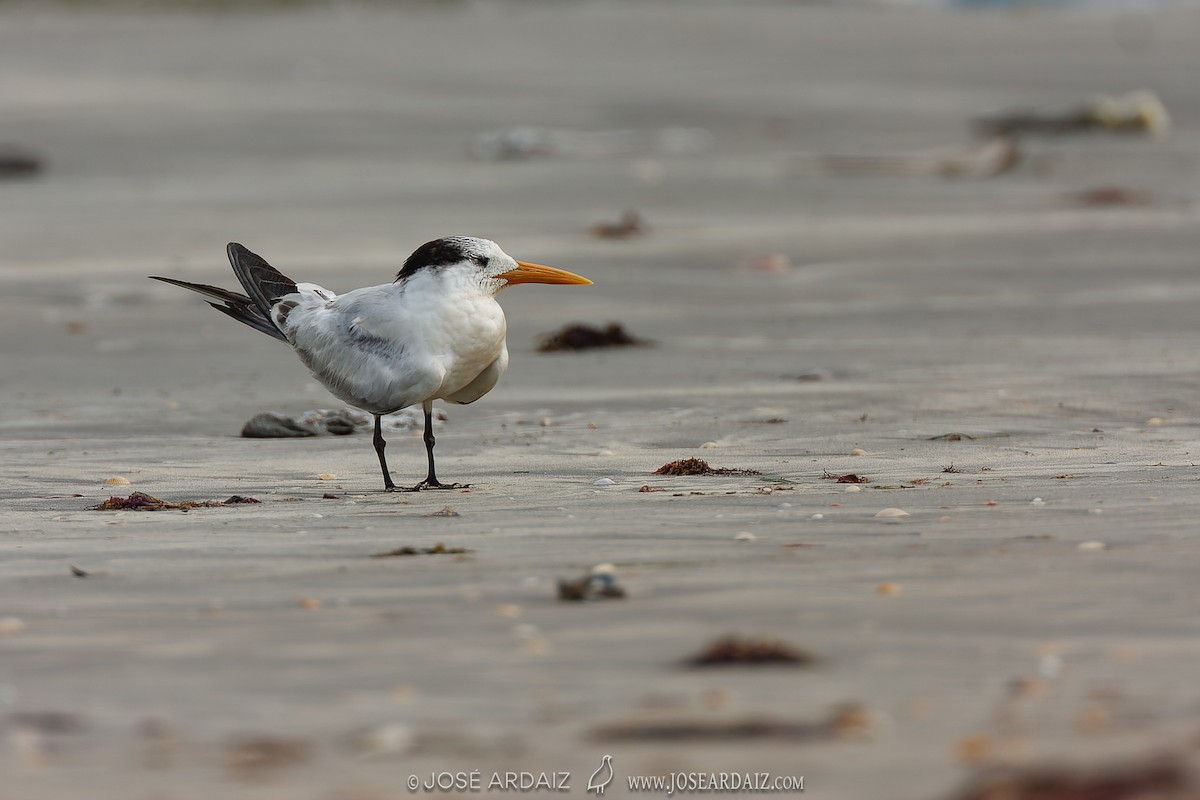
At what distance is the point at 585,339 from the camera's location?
365 inches

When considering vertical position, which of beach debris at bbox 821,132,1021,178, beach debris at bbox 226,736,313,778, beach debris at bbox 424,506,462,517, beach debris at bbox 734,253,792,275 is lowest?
beach debris at bbox 226,736,313,778

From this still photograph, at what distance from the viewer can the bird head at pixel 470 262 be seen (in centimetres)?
640

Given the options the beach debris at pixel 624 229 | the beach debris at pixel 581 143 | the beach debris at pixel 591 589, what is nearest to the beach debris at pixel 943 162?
the beach debris at pixel 581 143

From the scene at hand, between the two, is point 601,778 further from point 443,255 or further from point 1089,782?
point 443,255

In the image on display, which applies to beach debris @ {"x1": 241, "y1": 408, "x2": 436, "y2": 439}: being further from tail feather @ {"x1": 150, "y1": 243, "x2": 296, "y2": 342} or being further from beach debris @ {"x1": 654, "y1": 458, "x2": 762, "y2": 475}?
beach debris @ {"x1": 654, "y1": 458, "x2": 762, "y2": 475}

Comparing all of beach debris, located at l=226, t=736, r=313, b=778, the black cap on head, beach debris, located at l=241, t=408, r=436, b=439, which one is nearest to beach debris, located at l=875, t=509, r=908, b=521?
the black cap on head

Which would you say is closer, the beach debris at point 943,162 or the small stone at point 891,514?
the small stone at point 891,514

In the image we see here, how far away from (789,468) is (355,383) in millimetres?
1664

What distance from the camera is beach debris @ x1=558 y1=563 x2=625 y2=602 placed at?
13.9ft

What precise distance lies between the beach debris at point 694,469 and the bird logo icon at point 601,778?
9.98 feet

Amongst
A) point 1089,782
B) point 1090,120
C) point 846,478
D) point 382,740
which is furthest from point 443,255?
point 1090,120

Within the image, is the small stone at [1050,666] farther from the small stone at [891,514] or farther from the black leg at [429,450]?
the black leg at [429,450]

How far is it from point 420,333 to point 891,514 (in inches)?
78.2

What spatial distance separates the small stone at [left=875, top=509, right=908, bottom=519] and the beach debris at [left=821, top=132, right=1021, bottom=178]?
10.9 m
